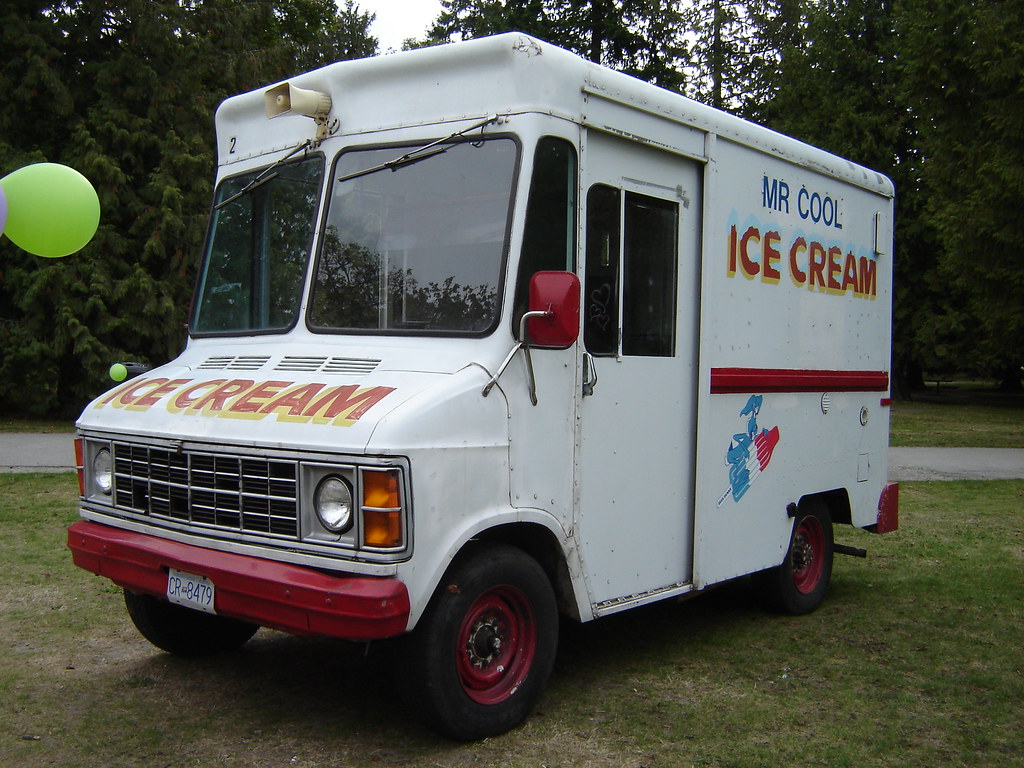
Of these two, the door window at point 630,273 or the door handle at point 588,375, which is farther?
the door window at point 630,273

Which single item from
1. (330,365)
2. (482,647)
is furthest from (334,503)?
(482,647)

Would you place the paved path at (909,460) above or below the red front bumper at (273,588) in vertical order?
below

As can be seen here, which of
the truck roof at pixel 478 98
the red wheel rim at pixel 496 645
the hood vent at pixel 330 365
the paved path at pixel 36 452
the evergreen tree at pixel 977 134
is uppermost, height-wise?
the evergreen tree at pixel 977 134

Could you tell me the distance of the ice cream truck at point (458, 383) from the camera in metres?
3.87

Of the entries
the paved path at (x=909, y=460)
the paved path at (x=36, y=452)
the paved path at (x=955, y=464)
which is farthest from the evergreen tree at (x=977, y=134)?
the paved path at (x=36, y=452)

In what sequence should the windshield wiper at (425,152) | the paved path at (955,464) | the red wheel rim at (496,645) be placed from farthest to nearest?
the paved path at (955,464)
the windshield wiper at (425,152)
the red wheel rim at (496,645)

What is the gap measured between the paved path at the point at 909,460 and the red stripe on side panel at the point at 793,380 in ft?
22.2

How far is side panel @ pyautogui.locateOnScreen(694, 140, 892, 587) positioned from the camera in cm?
547

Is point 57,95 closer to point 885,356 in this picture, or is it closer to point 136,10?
point 136,10

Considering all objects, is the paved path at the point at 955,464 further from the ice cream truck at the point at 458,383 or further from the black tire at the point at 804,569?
the ice cream truck at the point at 458,383

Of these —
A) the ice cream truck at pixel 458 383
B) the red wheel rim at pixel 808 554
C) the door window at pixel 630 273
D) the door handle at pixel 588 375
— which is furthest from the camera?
the red wheel rim at pixel 808 554

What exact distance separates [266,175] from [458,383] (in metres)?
1.83

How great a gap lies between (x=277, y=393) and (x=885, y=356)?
483cm

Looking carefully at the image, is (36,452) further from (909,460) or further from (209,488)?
(909,460)
